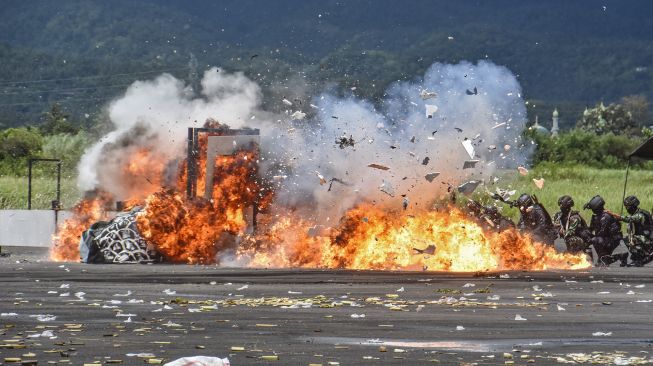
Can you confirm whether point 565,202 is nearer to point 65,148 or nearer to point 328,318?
point 328,318

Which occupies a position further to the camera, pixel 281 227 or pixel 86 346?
pixel 281 227

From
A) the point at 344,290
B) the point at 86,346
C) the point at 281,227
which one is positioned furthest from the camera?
the point at 281,227

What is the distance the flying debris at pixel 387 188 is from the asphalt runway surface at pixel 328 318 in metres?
2.96

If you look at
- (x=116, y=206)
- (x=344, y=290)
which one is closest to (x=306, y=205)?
(x=116, y=206)

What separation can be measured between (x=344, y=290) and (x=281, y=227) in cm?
876

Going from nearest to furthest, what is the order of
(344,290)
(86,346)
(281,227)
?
1. (86,346)
2. (344,290)
3. (281,227)

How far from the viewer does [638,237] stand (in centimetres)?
3397

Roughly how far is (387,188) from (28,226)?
1335cm

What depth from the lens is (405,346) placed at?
1570 centimetres

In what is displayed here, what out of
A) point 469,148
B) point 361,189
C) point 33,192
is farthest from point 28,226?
point 33,192

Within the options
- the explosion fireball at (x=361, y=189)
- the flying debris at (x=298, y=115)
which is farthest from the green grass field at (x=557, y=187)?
the flying debris at (x=298, y=115)

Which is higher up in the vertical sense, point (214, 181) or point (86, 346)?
point (214, 181)

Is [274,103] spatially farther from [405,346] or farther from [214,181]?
[405,346]

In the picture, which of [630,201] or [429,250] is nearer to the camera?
[429,250]
